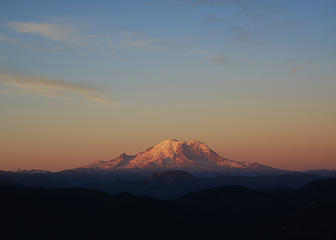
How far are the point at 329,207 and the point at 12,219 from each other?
11504 centimetres

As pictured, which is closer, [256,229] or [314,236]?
[314,236]

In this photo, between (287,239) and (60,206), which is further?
(60,206)

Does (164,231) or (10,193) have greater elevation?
(10,193)

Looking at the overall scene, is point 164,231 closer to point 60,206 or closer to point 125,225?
point 125,225

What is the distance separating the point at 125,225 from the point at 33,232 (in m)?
36.2

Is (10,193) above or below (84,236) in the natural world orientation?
above

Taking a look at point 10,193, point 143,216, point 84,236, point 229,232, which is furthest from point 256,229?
point 10,193

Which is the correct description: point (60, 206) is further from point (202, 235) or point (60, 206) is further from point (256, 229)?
point (256, 229)

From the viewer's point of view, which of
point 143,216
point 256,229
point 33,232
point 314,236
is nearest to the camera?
point 314,236

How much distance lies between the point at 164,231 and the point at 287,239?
48837mm

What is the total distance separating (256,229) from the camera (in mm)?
168875

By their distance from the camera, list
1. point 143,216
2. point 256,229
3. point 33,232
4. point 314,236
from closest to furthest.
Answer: point 314,236 → point 33,232 → point 256,229 → point 143,216

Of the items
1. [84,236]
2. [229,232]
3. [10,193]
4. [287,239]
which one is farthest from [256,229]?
[10,193]

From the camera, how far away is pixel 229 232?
175 metres
